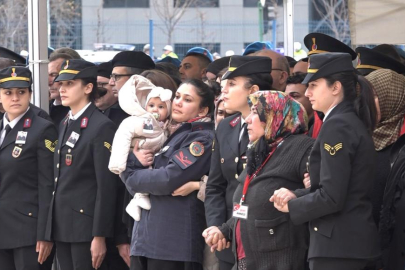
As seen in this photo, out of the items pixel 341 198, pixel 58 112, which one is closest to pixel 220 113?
pixel 341 198

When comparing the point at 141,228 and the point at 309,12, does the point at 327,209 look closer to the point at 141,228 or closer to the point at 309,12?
the point at 141,228

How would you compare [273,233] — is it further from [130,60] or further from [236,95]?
[130,60]

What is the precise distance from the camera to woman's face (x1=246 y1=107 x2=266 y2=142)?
179 inches

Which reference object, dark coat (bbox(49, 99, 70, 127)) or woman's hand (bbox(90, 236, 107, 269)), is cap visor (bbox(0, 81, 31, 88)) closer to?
dark coat (bbox(49, 99, 70, 127))

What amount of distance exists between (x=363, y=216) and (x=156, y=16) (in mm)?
26646

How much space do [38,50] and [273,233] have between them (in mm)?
3154

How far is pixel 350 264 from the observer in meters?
4.14

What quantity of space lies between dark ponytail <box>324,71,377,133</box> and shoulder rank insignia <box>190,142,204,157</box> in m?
1.21

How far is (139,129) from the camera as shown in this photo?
5.52 m

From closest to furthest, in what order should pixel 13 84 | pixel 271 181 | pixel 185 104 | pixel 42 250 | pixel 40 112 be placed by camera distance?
1. pixel 271 181
2. pixel 185 104
3. pixel 42 250
4. pixel 13 84
5. pixel 40 112

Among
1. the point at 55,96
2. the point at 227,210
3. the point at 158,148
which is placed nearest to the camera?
the point at 227,210

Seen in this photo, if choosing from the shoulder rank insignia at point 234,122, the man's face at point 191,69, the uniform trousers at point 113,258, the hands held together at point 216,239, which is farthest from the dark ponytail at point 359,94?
the man's face at point 191,69

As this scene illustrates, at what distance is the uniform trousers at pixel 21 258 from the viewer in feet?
20.4

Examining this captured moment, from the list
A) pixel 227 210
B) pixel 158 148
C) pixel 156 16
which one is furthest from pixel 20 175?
pixel 156 16
